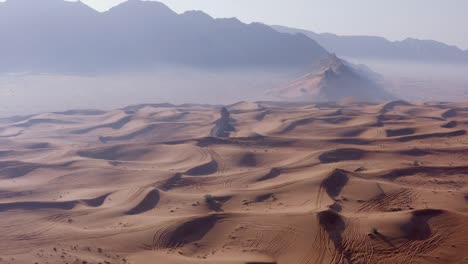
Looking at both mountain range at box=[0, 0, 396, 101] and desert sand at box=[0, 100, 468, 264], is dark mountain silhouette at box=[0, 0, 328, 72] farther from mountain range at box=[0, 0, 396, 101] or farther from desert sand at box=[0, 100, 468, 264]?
desert sand at box=[0, 100, 468, 264]

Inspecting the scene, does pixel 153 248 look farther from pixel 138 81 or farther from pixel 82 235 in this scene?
pixel 138 81

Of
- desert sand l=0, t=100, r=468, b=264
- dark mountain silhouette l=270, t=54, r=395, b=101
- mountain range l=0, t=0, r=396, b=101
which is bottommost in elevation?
desert sand l=0, t=100, r=468, b=264

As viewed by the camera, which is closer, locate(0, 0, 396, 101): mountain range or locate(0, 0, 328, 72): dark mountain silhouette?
locate(0, 0, 396, 101): mountain range

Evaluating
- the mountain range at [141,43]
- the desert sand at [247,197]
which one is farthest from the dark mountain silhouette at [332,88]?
the desert sand at [247,197]

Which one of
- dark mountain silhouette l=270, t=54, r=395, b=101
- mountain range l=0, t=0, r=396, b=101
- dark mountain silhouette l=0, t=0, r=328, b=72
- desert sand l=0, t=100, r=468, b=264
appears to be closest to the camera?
desert sand l=0, t=100, r=468, b=264

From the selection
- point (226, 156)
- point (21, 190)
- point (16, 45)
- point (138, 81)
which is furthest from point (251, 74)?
point (21, 190)

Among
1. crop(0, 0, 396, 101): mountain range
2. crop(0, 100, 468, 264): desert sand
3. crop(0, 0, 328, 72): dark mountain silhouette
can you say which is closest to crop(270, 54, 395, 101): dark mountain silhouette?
crop(0, 0, 396, 101): mountain range

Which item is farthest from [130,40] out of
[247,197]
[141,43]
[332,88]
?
[247,197]

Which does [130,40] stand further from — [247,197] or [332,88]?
[247,197]
